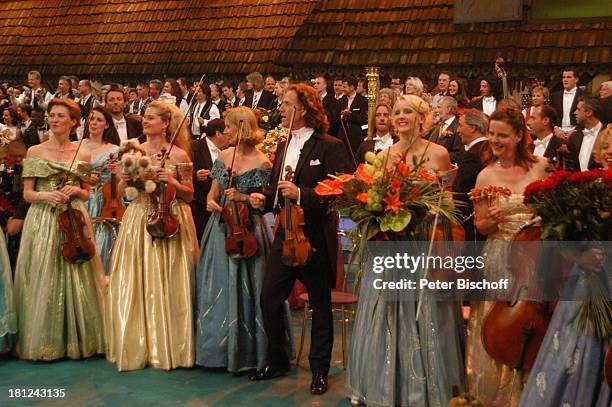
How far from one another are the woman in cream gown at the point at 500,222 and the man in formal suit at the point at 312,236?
1.05m

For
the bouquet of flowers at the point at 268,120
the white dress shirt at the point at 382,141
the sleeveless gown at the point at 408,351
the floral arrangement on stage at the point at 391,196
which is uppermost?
the bouquet of flowers at the point at 268,120

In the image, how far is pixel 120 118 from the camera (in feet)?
32.2

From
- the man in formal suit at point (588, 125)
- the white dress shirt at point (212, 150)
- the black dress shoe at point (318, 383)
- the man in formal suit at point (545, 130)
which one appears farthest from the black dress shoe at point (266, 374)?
the man in formal suit at point (588, 125)

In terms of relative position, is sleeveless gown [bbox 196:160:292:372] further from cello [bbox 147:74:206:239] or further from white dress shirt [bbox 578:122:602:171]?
white dress shirt [bbox 578:122:602:171]

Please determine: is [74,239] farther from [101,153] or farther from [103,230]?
[101,153]

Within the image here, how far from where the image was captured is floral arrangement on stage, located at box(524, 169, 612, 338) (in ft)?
13.7

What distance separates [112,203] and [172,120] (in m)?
1.25

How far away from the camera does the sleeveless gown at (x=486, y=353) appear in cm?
509

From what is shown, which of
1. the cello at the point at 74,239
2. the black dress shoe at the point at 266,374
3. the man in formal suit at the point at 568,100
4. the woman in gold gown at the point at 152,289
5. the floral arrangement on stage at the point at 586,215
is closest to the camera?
the floral arrangement on stage at the point at 586,215

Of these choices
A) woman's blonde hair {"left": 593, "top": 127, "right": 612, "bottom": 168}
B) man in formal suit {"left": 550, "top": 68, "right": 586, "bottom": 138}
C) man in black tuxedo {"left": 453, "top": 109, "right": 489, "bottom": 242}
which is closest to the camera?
woman's blonde hair {"left": 593, "top": 127, "right": 612, "bottom": 168}

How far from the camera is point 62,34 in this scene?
20219 millimetres

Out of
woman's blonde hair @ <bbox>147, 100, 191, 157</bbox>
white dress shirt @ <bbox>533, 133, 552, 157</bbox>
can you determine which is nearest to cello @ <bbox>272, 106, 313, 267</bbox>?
woman's blonde hair @ <bbox>147, 100, 191, 157</bbox>

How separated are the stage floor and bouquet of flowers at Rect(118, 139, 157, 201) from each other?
48.4 inches

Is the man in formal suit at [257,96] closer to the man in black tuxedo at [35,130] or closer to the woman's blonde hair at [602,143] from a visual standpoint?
the man in black tuxedo at [35,130]
